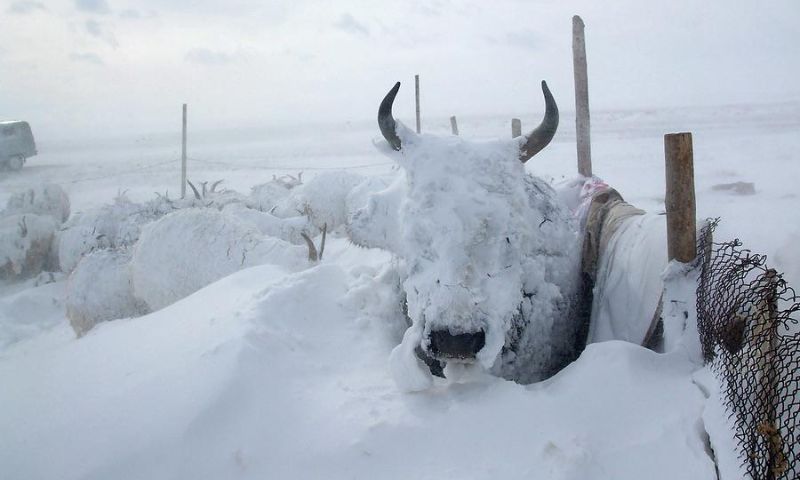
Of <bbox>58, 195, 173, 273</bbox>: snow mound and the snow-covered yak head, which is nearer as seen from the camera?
the snow-covered yak head

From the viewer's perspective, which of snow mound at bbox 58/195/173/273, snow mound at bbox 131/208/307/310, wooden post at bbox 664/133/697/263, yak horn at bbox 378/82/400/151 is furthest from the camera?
snow mound at bbox 58/195/173/273

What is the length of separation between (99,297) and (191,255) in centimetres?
157

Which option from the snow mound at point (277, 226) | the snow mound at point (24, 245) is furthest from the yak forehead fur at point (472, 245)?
the snow mound at point (24, 245)

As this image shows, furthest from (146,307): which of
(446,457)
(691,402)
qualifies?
(691,402)

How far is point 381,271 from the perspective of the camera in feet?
15.8

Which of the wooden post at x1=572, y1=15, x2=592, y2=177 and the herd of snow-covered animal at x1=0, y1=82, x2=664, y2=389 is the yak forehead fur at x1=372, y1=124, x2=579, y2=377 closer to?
the herd of snow-covered animal at x1=0, y1=82, x2=664, y2=389

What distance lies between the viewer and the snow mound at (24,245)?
11.8 metres

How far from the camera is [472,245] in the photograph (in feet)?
10.3

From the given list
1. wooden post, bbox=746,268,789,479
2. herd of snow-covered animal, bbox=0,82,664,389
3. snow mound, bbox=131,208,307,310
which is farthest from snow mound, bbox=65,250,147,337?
wooden post, bbox=746,268,789,479

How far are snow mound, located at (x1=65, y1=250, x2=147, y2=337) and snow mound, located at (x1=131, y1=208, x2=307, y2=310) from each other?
13.5 inches

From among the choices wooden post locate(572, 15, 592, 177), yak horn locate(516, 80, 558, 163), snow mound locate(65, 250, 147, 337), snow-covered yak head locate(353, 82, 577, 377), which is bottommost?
snow mound locate(65, 250, 147, 337)

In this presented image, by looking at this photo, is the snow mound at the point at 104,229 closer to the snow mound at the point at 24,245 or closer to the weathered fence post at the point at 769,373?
the snow mound at the point at 24,245

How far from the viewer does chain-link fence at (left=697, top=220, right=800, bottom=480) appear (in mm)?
1938

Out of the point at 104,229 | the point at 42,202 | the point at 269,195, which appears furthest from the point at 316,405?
the point at 42,202
